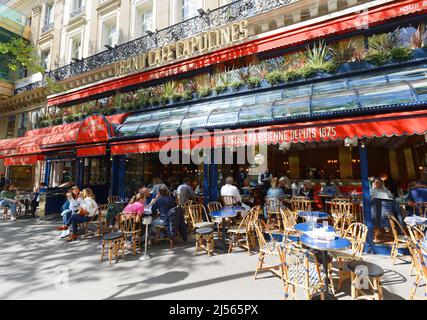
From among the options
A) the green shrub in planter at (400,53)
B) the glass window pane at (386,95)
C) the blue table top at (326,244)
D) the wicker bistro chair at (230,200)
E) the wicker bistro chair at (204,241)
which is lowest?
the wicker bistro chair at (204,241)

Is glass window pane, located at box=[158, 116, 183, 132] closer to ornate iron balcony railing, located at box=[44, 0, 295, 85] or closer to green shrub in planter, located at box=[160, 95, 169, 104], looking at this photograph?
green shrub in planter, located at box=[160, 95, 169, 104]

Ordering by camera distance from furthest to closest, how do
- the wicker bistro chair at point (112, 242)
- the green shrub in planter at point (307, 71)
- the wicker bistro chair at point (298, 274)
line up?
the green shrub in planter at point (307, 71)
the wicker bistro chair at point (112, 242)
the wicker bistro chair at point (298, 274)

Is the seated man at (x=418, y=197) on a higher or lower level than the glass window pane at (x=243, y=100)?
lower

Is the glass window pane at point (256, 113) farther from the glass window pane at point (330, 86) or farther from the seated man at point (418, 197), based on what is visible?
the seated man at point (418, 197)

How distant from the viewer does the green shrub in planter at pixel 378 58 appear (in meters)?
6.55

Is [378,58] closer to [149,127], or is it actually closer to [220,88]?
[220,88]

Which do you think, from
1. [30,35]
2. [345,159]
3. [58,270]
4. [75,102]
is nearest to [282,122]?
[58,270]

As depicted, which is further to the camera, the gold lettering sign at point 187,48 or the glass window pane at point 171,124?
the gold lettering sign at point 187,48

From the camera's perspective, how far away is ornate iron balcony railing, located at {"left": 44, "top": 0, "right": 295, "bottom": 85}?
8844 millimetres

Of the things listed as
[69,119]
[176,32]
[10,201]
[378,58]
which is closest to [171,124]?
[176,32]

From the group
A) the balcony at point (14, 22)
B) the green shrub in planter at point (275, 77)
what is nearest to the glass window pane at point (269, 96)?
the green shrub in planter at point (275, 77)

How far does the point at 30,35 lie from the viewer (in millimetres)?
17781

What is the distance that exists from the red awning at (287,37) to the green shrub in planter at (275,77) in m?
0.88

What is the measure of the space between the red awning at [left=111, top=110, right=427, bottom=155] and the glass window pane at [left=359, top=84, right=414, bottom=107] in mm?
551
